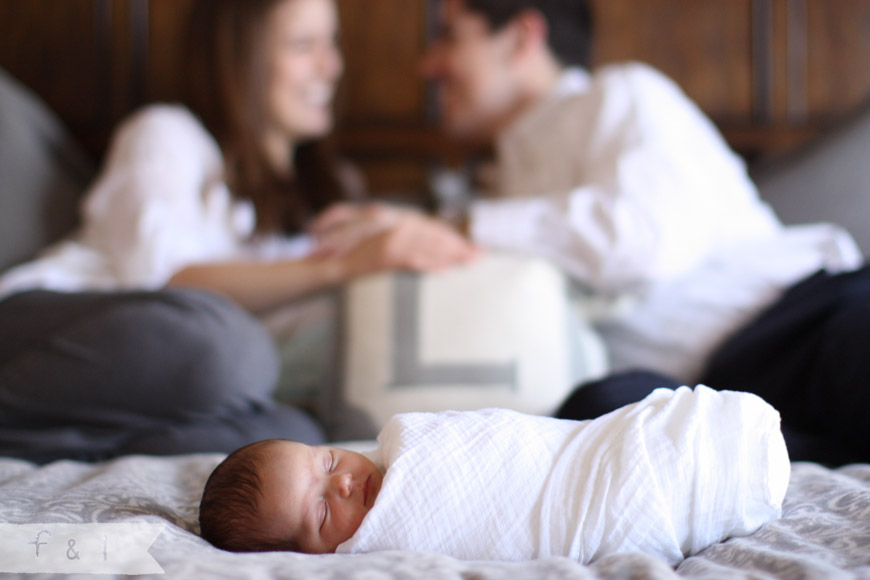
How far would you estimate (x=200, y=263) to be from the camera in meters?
1.14

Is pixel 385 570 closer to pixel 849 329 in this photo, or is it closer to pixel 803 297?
pixel 849 329

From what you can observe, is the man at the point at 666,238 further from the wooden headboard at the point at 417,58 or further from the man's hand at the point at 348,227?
the wooden headboard at the point at 417,58

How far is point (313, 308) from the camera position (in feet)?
3.51

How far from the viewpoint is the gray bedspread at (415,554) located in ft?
1.32

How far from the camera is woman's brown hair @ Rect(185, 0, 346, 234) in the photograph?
1.33 meters

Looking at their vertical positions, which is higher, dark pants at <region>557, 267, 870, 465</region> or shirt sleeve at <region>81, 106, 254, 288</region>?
shirt sleeve at <region>81, 106, 254, 288</region>

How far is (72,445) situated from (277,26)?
0.87m

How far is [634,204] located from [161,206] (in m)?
0.70

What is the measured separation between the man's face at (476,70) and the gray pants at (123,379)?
0.82 metres

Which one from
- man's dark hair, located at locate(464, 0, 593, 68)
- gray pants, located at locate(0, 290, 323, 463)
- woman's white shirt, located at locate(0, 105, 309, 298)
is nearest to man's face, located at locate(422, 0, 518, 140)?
man's dark hair, located at locate(464, 0, 593, 68)

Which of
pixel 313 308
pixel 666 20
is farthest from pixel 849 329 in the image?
pixel 666 20

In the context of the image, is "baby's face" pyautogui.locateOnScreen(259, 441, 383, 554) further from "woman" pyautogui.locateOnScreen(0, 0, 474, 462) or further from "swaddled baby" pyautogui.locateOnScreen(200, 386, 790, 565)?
"woman" pyautogui.locateOnScreen(0, 0, 474, 462)

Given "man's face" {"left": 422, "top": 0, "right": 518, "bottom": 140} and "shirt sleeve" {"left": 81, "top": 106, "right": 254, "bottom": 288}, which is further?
"man's face" {"left": 422, "top": 0, "right": 518, "bottom": 140}

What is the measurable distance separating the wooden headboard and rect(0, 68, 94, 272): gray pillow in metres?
0.32
